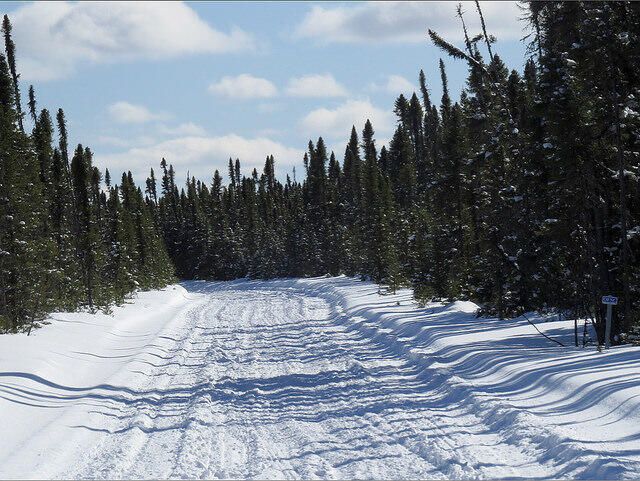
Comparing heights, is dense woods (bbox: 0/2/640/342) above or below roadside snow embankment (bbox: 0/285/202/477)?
above

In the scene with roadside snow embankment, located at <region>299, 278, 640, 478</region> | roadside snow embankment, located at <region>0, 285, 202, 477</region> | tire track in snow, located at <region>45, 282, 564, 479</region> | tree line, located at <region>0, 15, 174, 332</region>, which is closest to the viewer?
roadside snow embankment, located at <region>299, 278, 640, 478</region>

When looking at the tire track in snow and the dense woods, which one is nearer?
the tire track in snow

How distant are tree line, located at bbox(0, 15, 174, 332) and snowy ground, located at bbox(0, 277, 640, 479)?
5.67 metres

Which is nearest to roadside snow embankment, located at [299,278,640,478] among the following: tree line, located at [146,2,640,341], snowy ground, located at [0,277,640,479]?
snowy ground, located at [0,277,640,479]

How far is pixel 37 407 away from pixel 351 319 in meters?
12.4

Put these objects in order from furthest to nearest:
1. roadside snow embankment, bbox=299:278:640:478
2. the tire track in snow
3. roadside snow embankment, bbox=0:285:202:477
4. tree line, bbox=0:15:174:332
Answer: tree line, bbox=0:15:174:332
roadside snow embankment, bbox=0:285:202:477
the tire track in snow
roadside snow embankment, bbox=299:278:640:478

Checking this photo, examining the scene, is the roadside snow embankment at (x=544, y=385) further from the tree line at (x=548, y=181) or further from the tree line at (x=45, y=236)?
the tree line at (x=45, y=236)

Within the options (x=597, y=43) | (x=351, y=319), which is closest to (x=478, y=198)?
(x=351, y=319)

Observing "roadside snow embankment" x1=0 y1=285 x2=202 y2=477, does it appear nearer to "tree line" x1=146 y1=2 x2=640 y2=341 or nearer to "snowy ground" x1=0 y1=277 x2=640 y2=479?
"snowy ground" x1=0 y1=277 x2=640 y2=479

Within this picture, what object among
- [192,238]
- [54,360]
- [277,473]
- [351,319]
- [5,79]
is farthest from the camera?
[192,238]

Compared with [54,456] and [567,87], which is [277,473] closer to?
[54,456]

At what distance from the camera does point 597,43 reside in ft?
43.3

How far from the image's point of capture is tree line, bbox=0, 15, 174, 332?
2045 cm

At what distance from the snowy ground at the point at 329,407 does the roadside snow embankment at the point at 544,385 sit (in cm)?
3
